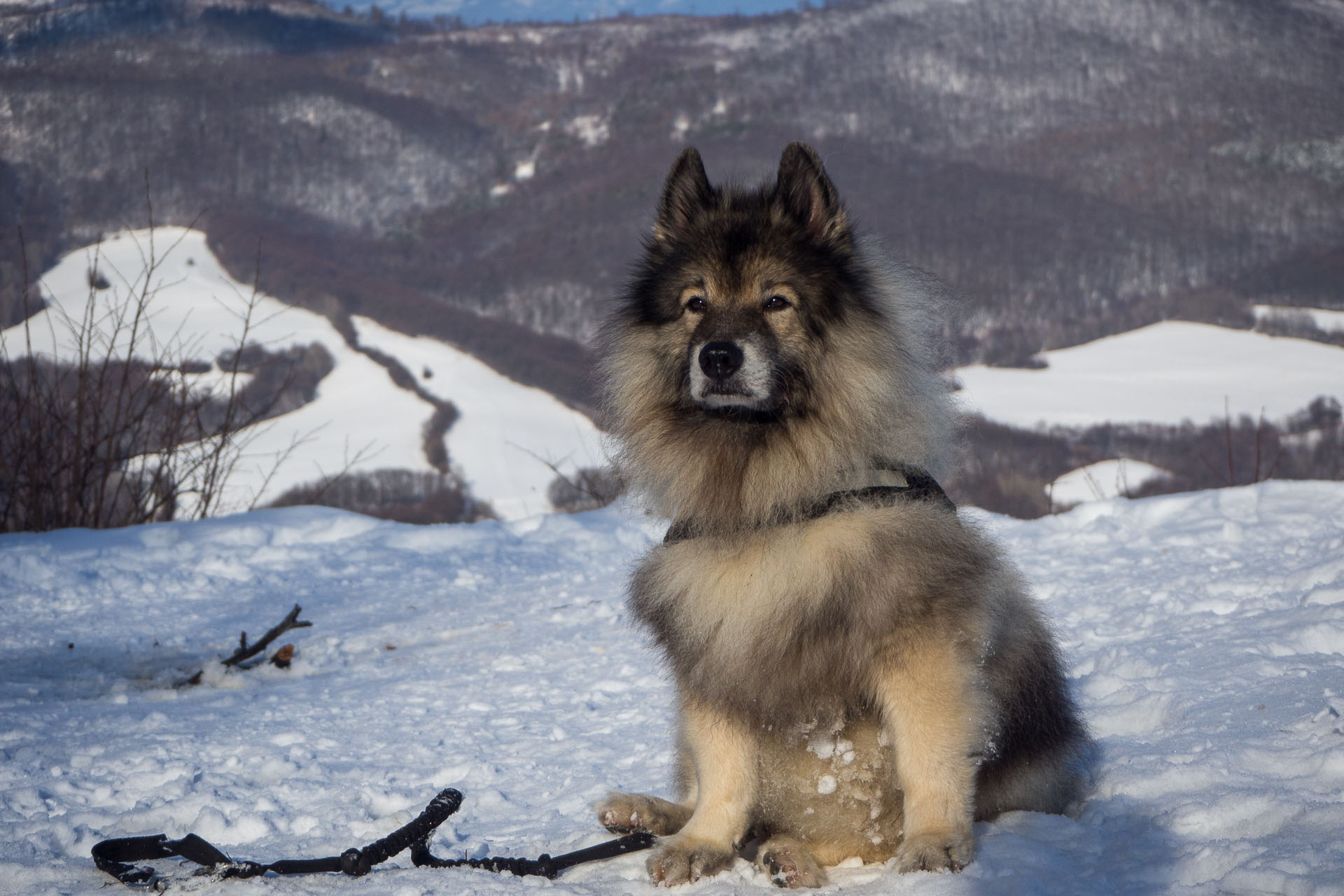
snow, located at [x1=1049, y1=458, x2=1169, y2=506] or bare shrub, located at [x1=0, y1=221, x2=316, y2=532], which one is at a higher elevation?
bare shrub, located at [x1=0, y1=221, x2=316, y2=532]

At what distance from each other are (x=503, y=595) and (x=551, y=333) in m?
29.3

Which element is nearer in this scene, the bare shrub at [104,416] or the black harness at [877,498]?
the black harness at [877,498]

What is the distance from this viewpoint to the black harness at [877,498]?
8.05 ft

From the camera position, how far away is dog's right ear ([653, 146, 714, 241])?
295 cm

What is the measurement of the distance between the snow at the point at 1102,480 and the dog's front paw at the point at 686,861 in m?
8.28

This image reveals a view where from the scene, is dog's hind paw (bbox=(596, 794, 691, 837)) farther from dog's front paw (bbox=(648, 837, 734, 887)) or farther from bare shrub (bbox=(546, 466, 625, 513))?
bare shrub (bbox=(546, 466, 625, 513))

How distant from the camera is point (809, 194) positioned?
9.22 feet

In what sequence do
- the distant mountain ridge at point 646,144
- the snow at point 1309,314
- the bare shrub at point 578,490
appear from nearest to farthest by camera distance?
the bare shrub at point 578,490, the snow at point 1309,314, the distant mountain ridge at point 646,144

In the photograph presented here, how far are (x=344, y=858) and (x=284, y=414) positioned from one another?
9.33 m

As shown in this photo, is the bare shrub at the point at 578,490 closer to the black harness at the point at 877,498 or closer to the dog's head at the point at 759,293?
the dog's head at the point at 759,293

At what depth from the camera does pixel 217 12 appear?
244 ft

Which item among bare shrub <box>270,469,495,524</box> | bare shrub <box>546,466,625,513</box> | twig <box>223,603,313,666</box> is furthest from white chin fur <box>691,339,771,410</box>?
bare shrub <box>546,466,625,513</box>

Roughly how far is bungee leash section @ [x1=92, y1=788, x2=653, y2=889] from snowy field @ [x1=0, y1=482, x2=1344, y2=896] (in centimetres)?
5

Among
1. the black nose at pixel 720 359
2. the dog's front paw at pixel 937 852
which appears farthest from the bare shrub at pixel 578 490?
the dog's front paw at pixel 937 852
